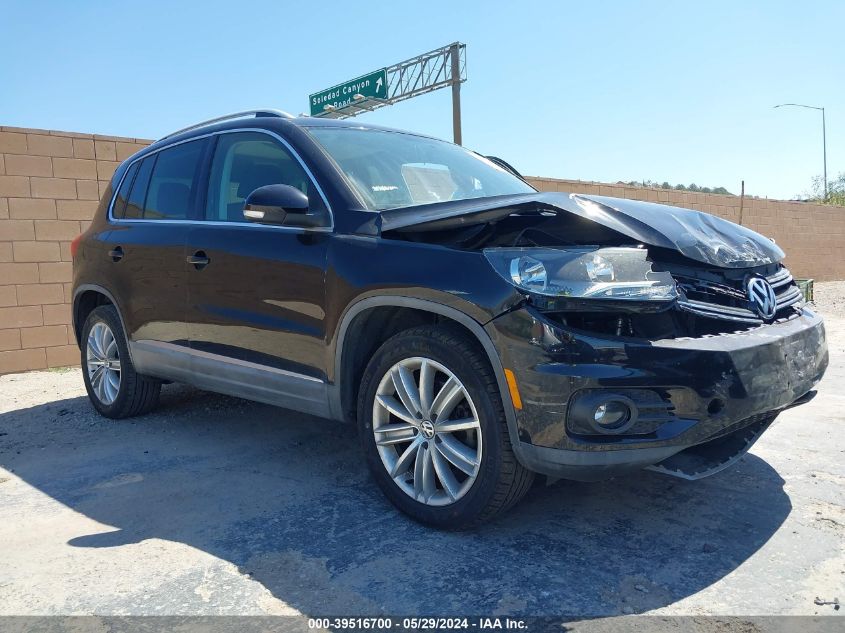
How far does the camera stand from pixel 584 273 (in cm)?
259

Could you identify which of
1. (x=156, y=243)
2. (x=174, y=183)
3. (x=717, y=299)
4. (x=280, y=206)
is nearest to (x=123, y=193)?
(x=174, y=183)

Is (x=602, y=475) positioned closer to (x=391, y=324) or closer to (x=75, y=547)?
(x=391, y=324)

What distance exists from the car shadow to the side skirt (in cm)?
43

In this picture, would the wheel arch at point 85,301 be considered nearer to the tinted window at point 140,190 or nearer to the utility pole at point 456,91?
the tinted window at point 140,190

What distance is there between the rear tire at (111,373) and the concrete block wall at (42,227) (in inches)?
86.6

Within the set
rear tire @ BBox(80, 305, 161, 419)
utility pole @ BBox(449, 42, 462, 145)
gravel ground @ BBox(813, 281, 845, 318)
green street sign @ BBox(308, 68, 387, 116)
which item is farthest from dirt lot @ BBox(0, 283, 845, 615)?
green street sign @ BBox(308, 68, 387, 116)

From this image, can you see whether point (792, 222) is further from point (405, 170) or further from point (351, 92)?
point (405, 170)

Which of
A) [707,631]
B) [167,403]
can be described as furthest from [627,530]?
[167,403]

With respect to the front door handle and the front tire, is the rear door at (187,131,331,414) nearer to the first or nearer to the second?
the front door handle

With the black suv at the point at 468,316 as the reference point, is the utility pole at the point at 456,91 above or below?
above

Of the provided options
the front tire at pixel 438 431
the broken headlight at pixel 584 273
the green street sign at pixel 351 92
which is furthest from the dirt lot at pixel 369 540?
the green street sign at pixel 351 92

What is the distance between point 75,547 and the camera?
9.75ft

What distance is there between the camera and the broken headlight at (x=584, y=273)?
2551 mm

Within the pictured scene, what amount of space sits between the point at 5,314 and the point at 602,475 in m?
6.47
